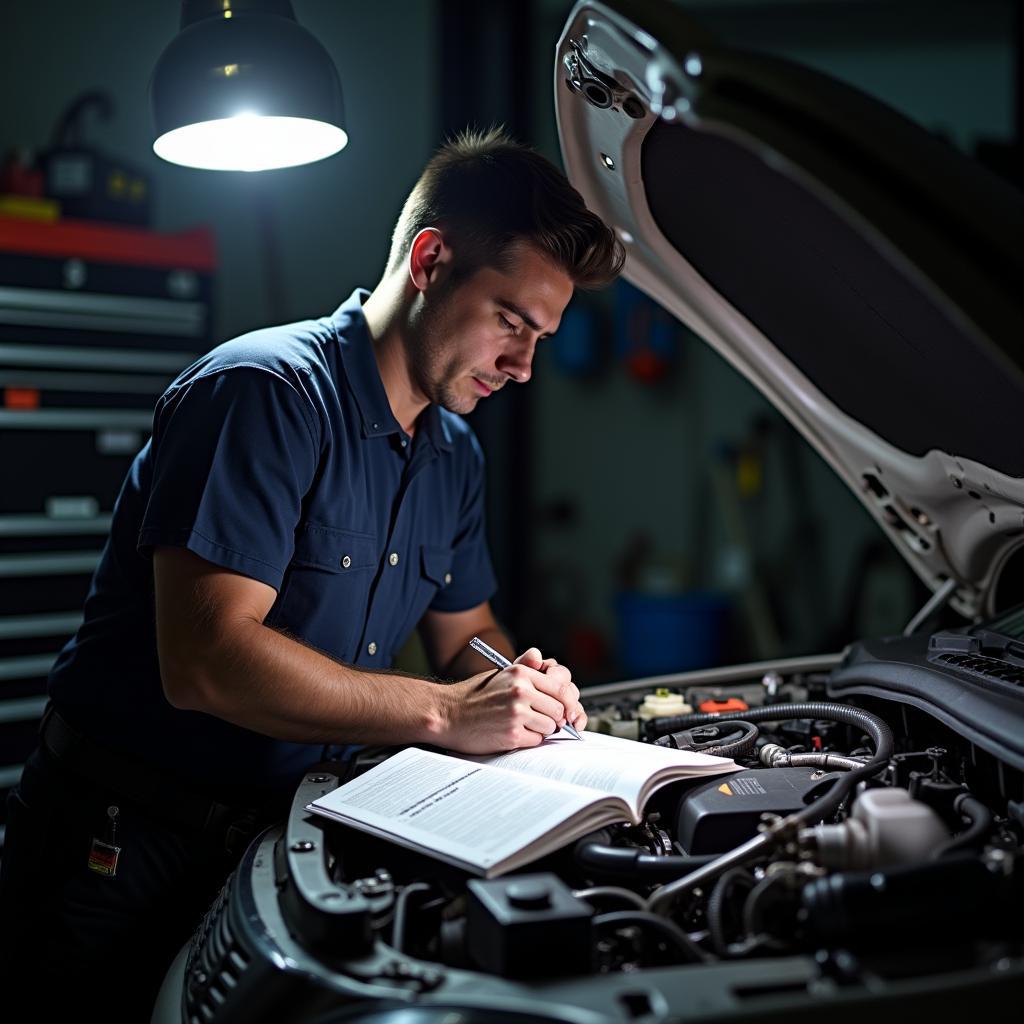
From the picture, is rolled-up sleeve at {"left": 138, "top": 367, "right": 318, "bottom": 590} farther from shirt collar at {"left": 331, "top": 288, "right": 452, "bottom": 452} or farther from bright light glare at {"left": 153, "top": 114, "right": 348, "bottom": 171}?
bright light glare at {"left": 153, "top": 114, "right": 348, "bottom": 171}

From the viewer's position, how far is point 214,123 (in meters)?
1.61

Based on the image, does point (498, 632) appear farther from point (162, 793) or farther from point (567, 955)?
point (567, 955)

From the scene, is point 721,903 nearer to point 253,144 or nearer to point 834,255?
point 834,255

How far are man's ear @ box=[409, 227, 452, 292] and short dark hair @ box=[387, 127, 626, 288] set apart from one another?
0.01 m

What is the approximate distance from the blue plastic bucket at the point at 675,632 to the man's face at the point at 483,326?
2827 millimetres

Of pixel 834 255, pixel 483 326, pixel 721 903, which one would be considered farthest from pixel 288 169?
pixel 721 903

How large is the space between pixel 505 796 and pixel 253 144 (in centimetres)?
109

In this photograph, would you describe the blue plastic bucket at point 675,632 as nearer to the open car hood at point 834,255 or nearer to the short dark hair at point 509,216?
the open car hood at point 834,255

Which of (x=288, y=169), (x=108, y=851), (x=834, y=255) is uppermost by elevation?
(x=288, y=169)

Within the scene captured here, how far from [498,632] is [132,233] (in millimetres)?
1714

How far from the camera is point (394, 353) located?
1.60 meters

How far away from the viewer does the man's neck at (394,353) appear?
1.59 m

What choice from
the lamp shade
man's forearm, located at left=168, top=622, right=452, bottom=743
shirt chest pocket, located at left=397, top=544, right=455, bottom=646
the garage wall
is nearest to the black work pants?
man's forearm, located at left=168, top=622, right=452, bottom=743

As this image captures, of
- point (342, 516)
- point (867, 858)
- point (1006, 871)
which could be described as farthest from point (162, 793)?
point (1006, 871)
